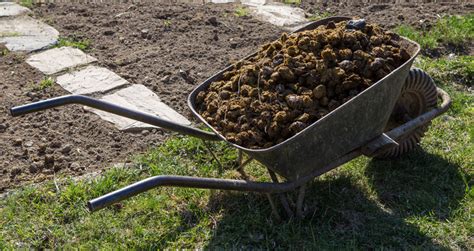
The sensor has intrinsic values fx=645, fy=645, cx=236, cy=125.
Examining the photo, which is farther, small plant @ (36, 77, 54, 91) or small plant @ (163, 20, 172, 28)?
small plant @ (163, 20, 172, 28)

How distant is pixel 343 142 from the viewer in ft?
11.8

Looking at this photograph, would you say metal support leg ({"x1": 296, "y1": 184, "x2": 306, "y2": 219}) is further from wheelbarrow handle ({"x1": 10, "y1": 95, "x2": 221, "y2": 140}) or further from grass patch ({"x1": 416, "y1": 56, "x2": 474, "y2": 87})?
grass patch ({"x1": 416, "y1": 56, "x2": 474, "y2": 87})

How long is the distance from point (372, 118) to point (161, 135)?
1710 mm

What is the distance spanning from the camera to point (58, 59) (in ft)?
18.8

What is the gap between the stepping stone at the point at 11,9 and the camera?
264 inches

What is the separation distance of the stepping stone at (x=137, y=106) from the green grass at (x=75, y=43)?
944 millimetres

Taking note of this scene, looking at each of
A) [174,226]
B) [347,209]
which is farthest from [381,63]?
[174,226]

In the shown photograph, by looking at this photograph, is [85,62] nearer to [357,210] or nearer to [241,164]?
[241,164]

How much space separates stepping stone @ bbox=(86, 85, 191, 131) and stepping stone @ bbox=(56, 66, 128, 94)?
0.15 m

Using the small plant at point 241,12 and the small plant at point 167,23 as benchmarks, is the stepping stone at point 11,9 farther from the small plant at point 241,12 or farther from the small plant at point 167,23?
the small plant at point 241,12

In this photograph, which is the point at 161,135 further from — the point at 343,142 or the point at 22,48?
the point at 22,48

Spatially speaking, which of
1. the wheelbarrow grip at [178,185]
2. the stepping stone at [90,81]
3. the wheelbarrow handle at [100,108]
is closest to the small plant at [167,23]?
the stepping stone at [90,81]

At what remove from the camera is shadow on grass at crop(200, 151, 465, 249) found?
361cm

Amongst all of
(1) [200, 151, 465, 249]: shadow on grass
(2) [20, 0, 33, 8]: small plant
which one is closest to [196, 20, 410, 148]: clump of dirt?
(1) [200, 151, 465, 249]: shadow on grass
